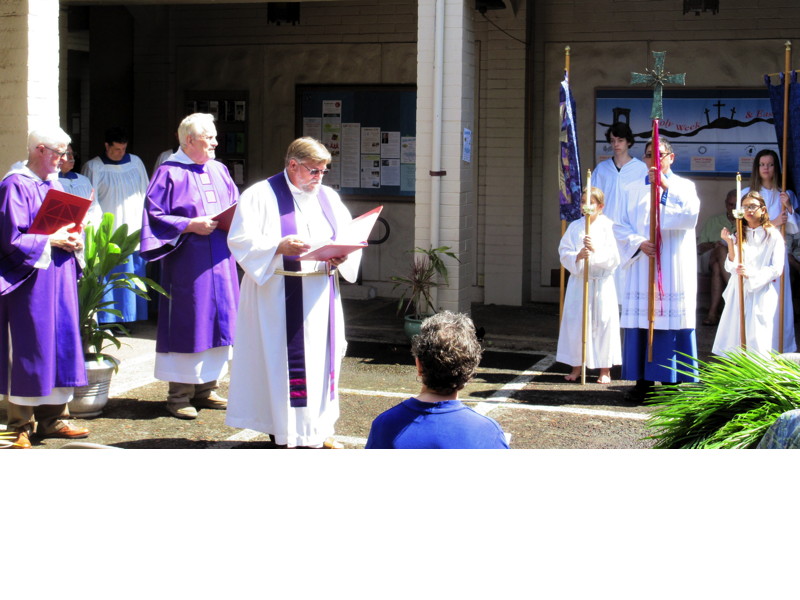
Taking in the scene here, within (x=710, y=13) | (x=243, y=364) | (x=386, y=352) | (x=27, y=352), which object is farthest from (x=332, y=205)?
(x=710, y=13)

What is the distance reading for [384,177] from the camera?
1245cm

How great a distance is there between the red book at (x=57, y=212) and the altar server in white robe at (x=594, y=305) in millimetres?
3607

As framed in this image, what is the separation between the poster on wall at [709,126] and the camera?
11.4 meters

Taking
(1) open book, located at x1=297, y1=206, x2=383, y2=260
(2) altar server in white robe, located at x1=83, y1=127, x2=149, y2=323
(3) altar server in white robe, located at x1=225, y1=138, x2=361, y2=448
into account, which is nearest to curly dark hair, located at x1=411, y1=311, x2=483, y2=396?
(1) open book, located at x1=297, y1=206, x2=383, y2=260

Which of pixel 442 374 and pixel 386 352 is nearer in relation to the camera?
pixel 442 374

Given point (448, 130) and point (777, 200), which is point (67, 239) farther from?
point (777, 200)

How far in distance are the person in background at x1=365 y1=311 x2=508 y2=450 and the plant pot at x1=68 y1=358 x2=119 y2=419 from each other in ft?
12.9

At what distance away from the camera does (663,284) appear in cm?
771

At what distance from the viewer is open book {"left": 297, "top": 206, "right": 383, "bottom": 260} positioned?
5793 millimetres

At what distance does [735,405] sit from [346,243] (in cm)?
235

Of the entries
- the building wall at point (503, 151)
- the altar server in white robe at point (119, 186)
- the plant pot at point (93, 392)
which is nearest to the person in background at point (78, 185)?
the altar server in white robe at point (119, 186)

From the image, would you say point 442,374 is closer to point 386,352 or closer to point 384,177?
point 386,352

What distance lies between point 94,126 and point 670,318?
293 inches

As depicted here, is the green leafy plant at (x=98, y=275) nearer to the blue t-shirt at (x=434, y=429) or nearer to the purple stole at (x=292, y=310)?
the purple stole at (x=292, y=310)
